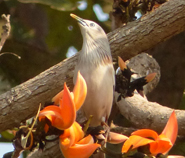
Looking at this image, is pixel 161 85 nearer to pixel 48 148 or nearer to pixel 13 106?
pixel 48 148

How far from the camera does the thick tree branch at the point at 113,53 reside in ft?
8.16

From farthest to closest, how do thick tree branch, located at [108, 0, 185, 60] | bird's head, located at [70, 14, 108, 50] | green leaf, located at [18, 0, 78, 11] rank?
green leaf, located at [18, 0, 78, 11] < bird's head, located at [70, 14, 108, 50] < thick tree branch, located at [108, 0, 185, 60]

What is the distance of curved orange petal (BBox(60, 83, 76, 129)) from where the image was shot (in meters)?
1.40

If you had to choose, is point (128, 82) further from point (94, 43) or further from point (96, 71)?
point (94, 43)

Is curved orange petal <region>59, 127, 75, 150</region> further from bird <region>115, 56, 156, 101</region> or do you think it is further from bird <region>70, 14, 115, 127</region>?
bird <region>70, 14, 115, 127</region>

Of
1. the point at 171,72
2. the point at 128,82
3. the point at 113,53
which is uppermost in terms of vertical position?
the point at 113,53

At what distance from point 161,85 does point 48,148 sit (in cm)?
166

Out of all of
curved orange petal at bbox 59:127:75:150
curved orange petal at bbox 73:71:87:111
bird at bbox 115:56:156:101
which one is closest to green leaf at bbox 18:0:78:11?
bird at bbox 115:56:156:101

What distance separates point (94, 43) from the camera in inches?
103

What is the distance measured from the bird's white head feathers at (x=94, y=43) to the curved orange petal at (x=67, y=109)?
109 cm

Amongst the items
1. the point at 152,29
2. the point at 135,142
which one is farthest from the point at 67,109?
the point at 152,29

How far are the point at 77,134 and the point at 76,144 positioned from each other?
40 mm

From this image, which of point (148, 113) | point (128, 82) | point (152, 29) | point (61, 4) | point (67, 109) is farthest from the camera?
point (61, 4)

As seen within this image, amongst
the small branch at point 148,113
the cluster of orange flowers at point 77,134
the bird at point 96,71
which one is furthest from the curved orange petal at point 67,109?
the small branch at point 148,113
